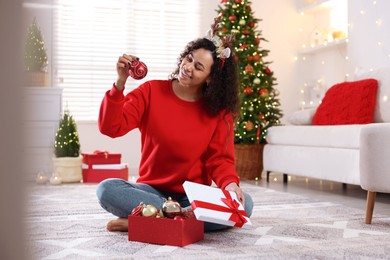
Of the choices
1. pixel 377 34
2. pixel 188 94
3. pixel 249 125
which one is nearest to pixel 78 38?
pixel 249 125

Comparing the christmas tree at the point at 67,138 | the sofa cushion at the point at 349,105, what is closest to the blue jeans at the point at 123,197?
the sofa cushion at the point at 349,105

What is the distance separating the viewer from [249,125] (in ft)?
13.7

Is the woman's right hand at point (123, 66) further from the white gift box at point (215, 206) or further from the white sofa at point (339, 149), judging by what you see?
the white sofa at point (339, 149)

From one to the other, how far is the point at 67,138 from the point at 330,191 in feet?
6.77

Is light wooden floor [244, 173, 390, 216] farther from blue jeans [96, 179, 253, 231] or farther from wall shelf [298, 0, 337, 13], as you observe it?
wall shelf [298, 0, 337, 13]

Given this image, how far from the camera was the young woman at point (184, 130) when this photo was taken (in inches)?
70.6

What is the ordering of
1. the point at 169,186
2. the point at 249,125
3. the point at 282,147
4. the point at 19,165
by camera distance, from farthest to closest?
1. the point at 249,125
2. the point at 282,147
3. the point at 169,186
4. the point at 19,165

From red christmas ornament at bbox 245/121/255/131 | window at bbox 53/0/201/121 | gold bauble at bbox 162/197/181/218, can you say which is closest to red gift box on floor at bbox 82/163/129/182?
window at bbox 53/0/201/121

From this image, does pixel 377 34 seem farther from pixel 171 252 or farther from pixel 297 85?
pixel 171 252

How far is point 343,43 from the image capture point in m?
4.54

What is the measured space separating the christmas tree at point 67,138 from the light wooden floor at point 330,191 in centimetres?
148

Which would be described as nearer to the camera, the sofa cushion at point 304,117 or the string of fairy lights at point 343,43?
the sofa cushion at point 304,117

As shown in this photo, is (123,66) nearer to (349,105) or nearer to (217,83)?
(217,83)

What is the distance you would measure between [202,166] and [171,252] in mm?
502
